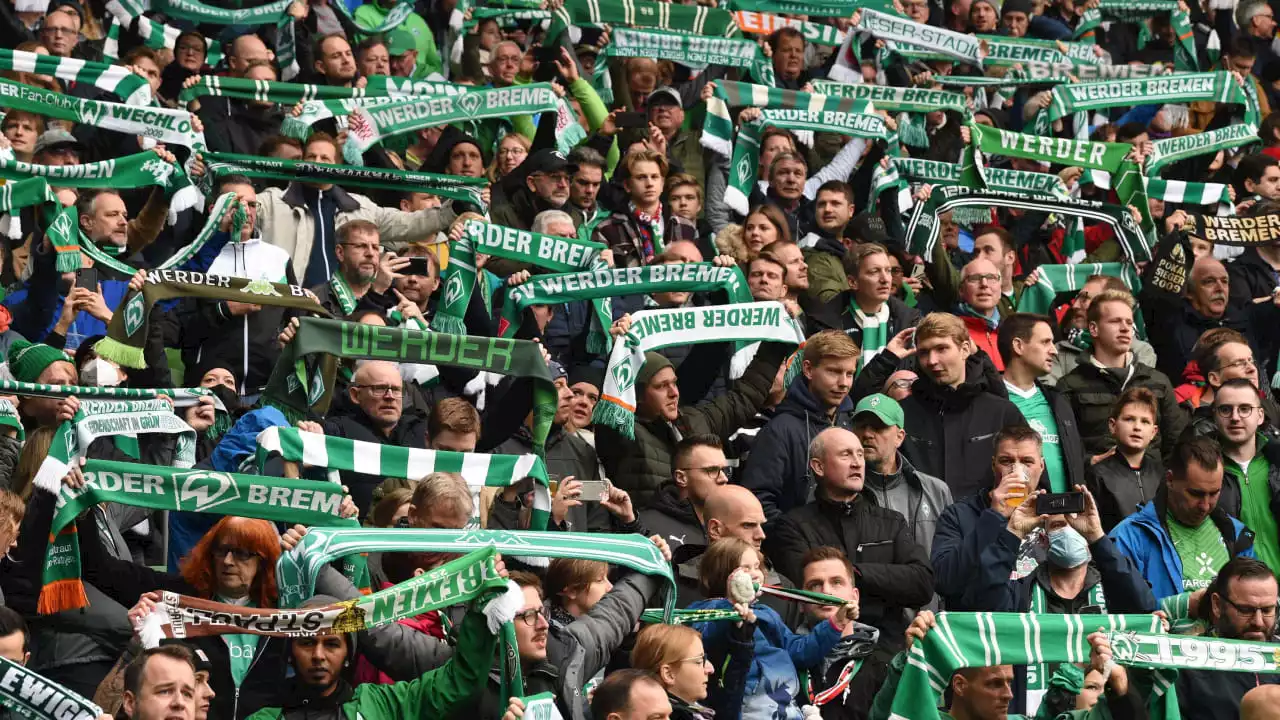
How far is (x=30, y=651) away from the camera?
351 inches

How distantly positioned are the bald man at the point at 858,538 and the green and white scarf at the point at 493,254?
2.90m

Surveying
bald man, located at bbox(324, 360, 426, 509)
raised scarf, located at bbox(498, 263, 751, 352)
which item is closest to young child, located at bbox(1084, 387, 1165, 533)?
raised scarf, located at bbox(498, 263, 751, 352)

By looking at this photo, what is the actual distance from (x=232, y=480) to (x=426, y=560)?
0.85m

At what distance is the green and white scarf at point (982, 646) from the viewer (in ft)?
28.2

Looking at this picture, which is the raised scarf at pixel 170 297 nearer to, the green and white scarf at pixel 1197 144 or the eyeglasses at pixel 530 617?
the eyeglasses at pixel 530 617

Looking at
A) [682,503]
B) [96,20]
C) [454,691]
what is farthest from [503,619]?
[96,20]

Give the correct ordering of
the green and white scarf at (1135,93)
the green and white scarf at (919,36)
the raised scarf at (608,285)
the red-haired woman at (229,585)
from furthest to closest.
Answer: the green and white scarf at (919,36) < the green and white scarf at (1135,93) < the raised scarf at (608,285) < the red-haired woman at (229,585)

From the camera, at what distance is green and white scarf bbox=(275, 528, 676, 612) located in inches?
345

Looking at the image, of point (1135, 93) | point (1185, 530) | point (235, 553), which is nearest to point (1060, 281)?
point (1135, 93)

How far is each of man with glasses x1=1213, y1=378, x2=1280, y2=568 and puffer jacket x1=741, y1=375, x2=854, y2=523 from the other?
6.33ft

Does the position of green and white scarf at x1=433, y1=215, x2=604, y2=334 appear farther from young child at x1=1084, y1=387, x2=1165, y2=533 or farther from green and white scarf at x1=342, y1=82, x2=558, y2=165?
young child at x1=1084, y1=387, x2=1165, y2=533

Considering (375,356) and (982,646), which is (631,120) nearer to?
(375,356)

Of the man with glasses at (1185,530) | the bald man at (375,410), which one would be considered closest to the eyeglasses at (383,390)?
the bald man at (375,410)

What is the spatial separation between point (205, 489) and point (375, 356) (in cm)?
156
